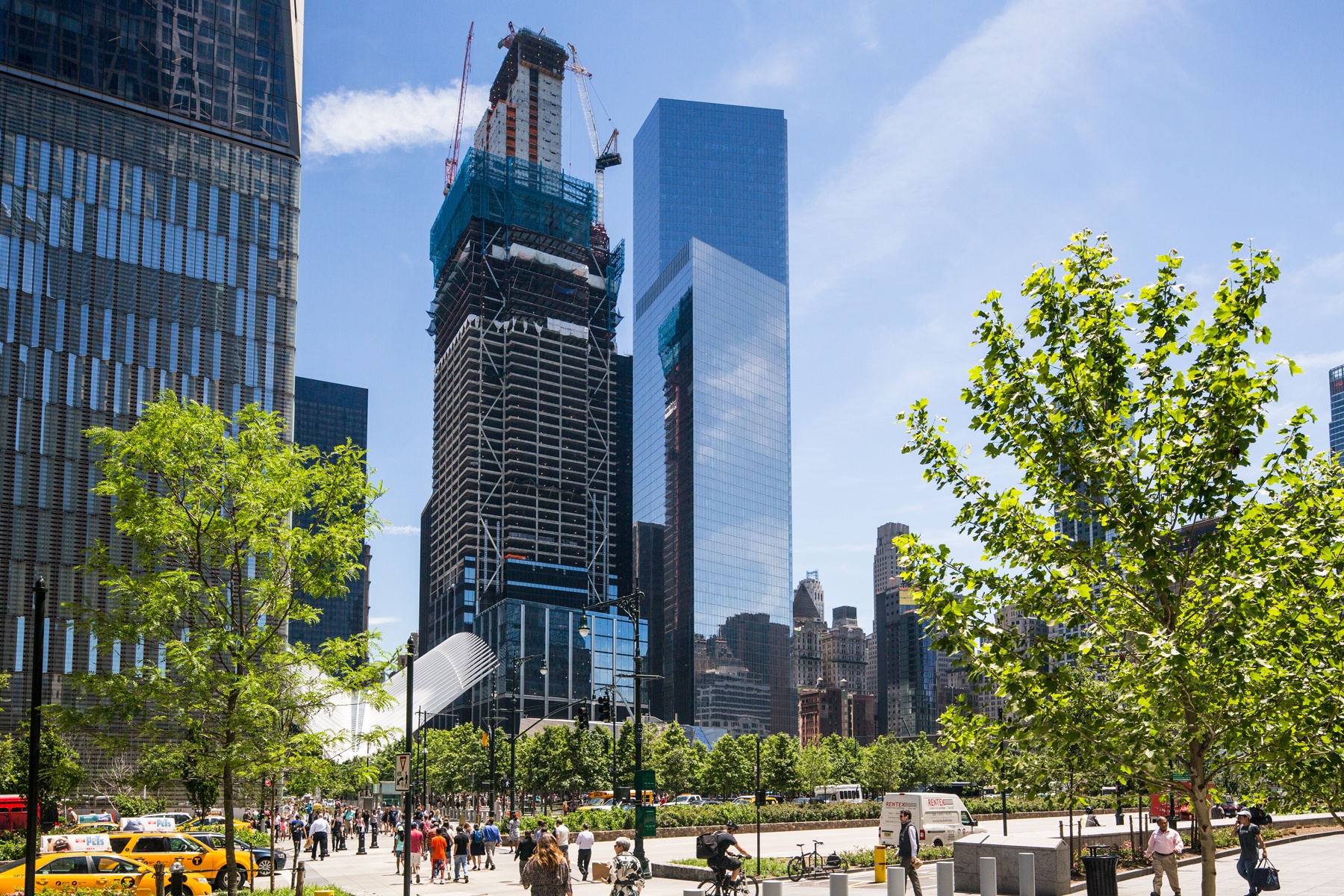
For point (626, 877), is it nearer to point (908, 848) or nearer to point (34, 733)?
point (908, 848)

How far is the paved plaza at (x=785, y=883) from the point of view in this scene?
28250mm

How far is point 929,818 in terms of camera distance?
46.1 meters

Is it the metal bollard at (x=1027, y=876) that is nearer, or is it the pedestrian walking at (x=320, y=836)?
the metal bollard at (x=1027, y=876)

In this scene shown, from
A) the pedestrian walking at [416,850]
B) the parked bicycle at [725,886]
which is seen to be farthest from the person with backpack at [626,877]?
the pedestrian walking at [416,850]

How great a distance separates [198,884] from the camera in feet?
103

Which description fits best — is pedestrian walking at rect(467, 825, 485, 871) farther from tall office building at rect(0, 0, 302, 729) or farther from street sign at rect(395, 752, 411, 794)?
tall office building at rect(0, 0, 302, 729)

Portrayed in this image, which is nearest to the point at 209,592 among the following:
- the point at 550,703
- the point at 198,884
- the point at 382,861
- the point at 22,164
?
the point at 198,884

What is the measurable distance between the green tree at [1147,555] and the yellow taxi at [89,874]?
2320cm

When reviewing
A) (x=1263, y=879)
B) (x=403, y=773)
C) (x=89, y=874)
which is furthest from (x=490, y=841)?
(x=1263, y=879)

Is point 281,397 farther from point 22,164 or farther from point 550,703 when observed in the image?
point 550,703

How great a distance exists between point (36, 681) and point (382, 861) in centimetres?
3385

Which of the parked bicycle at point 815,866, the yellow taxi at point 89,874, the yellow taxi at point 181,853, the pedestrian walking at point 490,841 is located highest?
the yellow taxi at point 89,874

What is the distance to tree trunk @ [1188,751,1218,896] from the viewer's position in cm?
1227

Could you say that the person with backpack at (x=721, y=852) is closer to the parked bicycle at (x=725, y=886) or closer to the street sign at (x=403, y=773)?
the parked bicycle at (x=725, y=886)
